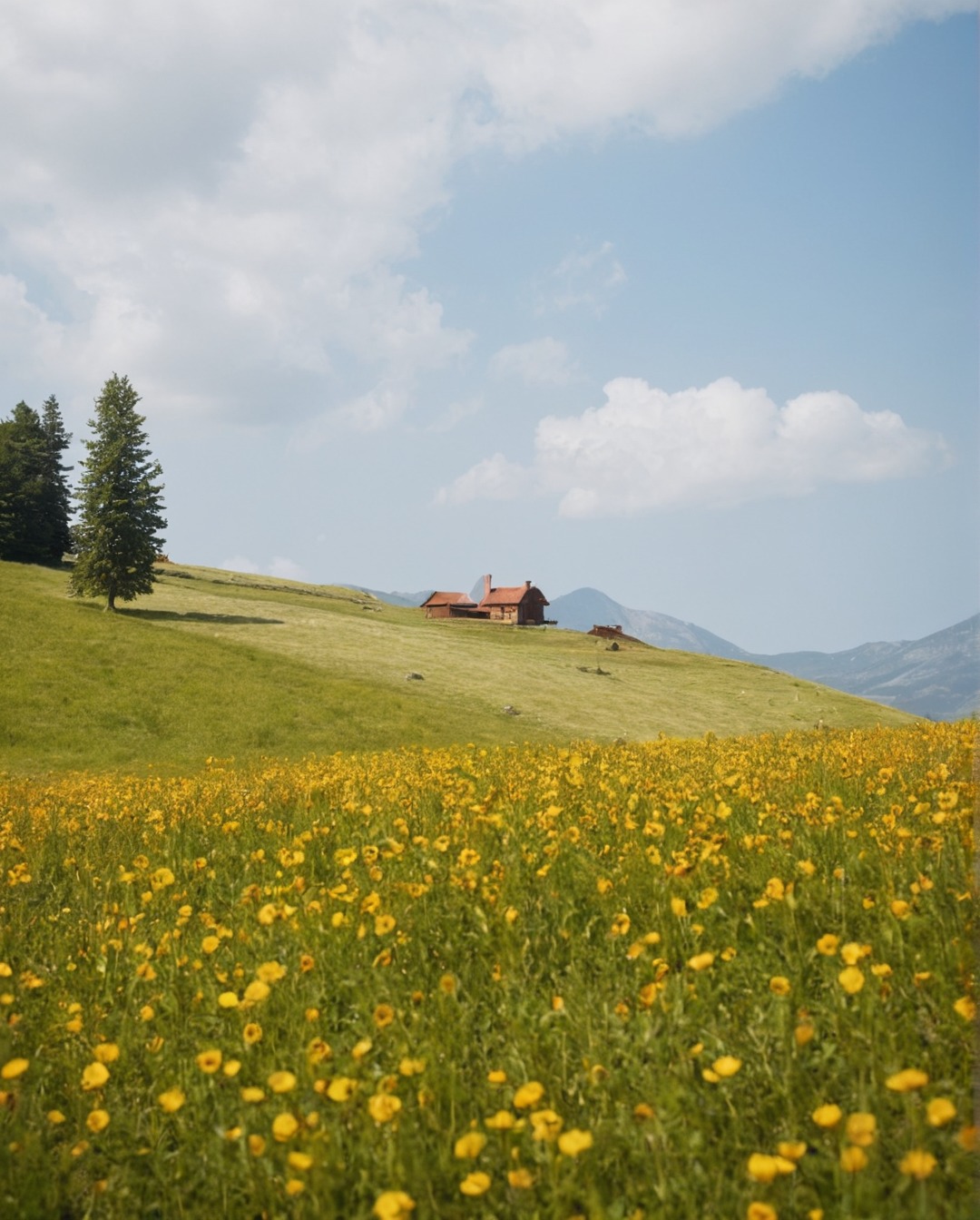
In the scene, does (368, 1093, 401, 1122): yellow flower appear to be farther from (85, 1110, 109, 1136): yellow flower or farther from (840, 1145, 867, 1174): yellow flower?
(840, 1145, 867, 1174): yellow flower

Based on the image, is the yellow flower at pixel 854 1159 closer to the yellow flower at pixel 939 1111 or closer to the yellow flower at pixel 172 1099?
the yellow flower at pixel 939 1111

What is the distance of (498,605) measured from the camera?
12406 cm

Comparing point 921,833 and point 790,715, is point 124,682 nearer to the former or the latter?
point 921,833

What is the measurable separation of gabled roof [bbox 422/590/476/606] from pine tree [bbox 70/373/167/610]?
68101 millimetres

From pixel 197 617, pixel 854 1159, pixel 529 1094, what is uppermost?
pixel 854 1159

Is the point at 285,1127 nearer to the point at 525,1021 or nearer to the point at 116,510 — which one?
the point at 525,1021

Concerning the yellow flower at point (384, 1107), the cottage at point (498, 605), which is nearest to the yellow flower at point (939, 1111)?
the yellow flower at point (384, 1107)

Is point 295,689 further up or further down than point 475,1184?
further down

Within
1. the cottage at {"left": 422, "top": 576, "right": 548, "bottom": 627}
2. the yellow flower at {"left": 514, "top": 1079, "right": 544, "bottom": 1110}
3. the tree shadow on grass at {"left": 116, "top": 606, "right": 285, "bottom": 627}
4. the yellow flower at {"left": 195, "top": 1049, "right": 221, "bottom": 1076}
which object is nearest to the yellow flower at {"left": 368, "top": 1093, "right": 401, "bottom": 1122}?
the yellow flower at {"left": 514, "top": 1079, "right": 544, "bottom": 1110}

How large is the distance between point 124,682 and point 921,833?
36603mm

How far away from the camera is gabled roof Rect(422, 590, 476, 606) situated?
12644 cm

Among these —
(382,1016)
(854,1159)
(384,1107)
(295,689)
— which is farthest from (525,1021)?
(295,689)

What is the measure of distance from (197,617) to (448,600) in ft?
228

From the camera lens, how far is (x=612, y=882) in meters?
5.25
